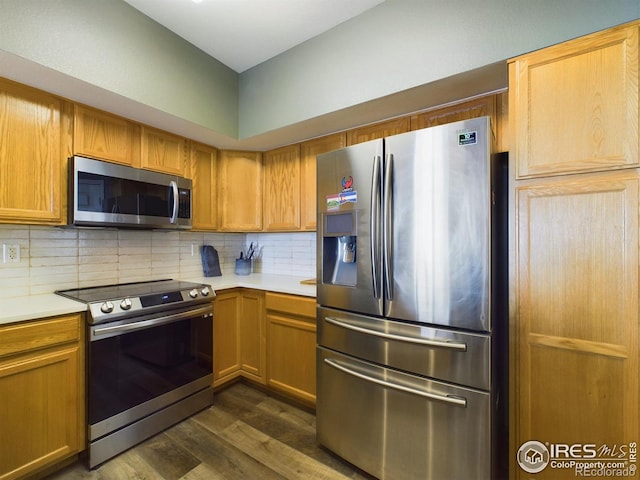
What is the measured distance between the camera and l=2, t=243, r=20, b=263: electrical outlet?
1838mm

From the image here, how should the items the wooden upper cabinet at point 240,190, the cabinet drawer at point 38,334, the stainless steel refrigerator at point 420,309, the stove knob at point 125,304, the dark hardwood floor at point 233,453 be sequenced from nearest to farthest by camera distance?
the stainless steel refrigerator at point 420,309 < the cabinet drawer at point 38,334 < the dark hardwood floor at point 233,453 < the stove knob at point 125,304 < the wooden upper cabinet at point 240,190

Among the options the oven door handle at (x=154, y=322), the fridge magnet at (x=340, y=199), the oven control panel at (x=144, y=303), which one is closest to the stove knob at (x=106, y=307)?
the oven control panel at (x=144, y=303)

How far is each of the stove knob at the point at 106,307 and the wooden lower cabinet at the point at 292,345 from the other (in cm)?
101

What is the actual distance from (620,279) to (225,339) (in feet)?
7.98

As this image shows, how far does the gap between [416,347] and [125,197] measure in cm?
203

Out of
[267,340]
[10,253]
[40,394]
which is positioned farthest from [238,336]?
[10,253]

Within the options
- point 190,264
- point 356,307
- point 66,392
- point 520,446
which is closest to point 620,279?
point 520,446

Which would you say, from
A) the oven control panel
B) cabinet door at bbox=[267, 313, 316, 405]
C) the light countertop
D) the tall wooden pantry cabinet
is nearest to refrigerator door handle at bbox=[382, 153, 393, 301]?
the tall wooden pantry cabinet

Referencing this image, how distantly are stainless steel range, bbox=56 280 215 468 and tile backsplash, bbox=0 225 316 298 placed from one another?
15 cm

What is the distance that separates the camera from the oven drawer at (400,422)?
129 centimetres

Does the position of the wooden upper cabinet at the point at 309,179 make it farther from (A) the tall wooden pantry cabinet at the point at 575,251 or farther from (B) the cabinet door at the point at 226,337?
(A) the tall wooden pantry cabinet at the point at 575,251

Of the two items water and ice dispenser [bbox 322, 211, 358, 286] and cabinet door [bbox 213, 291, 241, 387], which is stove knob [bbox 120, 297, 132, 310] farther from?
water and ice dispenser [bbox 322, 211, 358, 286]

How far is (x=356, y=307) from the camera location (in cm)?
161

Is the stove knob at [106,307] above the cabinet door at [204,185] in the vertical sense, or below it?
below
